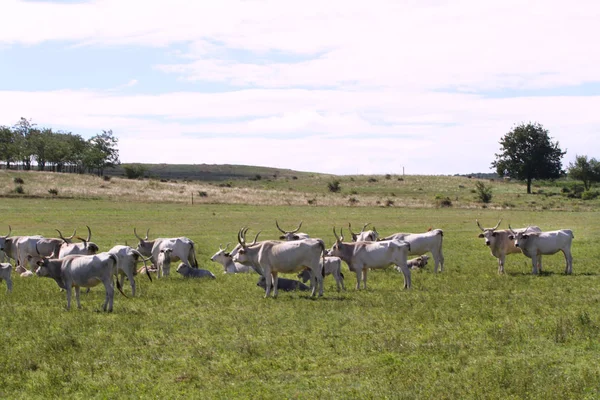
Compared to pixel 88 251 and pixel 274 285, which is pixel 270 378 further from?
pixel 88 251

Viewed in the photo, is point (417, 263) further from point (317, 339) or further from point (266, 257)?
point (317, 339)

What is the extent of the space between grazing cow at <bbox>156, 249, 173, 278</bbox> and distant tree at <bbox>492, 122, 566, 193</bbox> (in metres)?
77.0

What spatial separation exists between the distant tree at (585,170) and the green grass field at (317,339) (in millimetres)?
78832

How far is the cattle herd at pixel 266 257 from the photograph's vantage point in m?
17.4

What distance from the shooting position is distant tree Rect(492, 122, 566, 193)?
93.9 m

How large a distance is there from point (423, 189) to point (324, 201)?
2668 cm

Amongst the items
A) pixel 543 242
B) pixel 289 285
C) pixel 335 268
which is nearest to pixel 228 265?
pixel 289 285

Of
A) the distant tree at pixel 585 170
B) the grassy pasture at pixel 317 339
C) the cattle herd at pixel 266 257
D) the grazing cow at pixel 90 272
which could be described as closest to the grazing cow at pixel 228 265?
the cattle herd at pixel 266 257

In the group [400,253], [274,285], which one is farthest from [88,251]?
[400,253]

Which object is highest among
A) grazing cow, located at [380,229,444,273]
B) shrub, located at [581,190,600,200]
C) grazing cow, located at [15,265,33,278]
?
shrub, located at [581,190,600,200]

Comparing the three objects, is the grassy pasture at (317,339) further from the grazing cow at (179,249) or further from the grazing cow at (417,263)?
the grazing cow at (417,263)

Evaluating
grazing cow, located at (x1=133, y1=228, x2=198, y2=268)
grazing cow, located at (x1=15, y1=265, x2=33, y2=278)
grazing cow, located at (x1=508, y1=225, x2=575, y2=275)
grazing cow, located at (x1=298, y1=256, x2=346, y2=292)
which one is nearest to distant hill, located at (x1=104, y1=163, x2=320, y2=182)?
grazing cow, located at (x1=133, y1=228, x2=198, y2=268)

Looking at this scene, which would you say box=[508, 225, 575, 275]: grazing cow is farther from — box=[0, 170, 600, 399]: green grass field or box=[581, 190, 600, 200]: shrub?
box=[581, 190, 600, 200]: shrub

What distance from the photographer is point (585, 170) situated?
9831 centimetres
